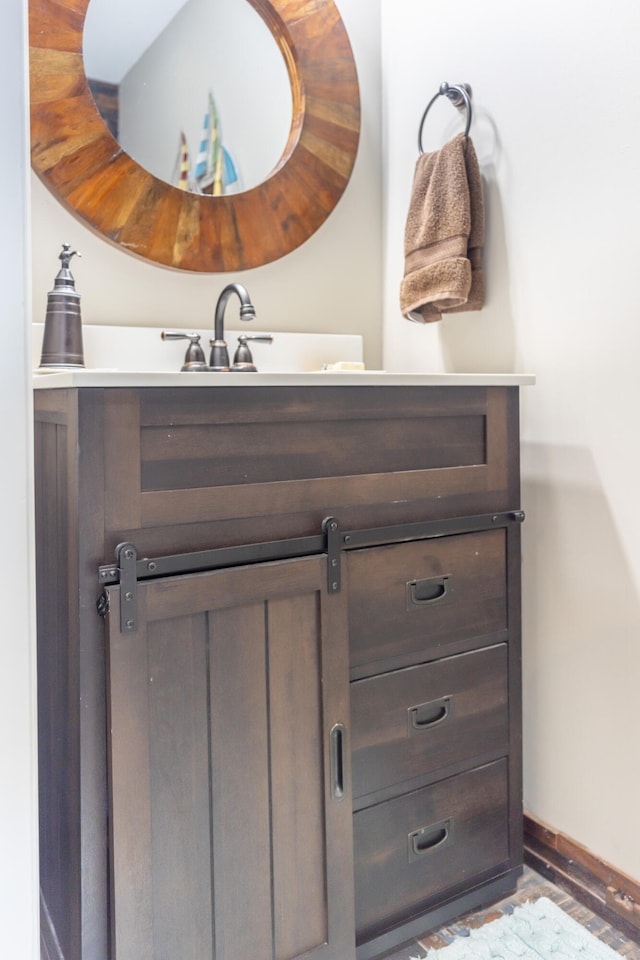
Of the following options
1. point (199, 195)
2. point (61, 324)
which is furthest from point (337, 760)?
point (199, 195)

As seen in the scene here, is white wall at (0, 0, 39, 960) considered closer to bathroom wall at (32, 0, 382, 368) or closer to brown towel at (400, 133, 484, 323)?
bathroom wall at (32, 0, 382, 368)

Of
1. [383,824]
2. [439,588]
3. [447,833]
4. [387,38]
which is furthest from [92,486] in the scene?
[387,38]

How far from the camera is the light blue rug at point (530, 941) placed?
4.22ft

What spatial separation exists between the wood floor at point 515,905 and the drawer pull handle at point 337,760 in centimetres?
38

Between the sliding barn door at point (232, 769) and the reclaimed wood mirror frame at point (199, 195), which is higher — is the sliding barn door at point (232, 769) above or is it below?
below

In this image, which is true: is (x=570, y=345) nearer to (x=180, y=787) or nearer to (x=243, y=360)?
(x=243, y=360)

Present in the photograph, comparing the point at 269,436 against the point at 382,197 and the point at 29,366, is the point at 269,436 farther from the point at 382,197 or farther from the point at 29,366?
the point at 382,197

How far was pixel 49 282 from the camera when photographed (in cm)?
152

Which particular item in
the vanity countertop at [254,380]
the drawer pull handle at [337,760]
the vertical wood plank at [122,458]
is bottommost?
the drawer pull handle at [337,760]

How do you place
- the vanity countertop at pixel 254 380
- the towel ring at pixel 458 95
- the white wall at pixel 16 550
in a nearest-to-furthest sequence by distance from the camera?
the white wall at pixel 16 550 < the vanity countertop at pixel 254 380 < the towel ring at pixel 458 95

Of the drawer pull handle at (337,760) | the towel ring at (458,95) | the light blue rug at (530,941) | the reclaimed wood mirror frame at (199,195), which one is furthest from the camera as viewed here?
the towel ring at (458,95)

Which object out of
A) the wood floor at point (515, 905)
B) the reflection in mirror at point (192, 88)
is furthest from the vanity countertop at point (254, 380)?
the wood floor at point (515, 905)

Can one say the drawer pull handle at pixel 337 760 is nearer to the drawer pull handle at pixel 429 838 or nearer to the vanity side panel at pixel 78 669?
the drawer pull handle at pixel 429 838

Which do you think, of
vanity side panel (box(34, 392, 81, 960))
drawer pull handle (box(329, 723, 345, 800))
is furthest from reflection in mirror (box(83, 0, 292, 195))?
drawer pull handle (box(329, 723, 345, 800))
